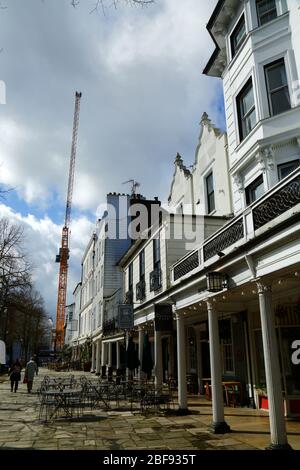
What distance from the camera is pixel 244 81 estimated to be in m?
13.8

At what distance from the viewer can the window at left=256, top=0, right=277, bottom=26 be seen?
13430 millimetres

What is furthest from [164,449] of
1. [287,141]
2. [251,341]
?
[287,141]

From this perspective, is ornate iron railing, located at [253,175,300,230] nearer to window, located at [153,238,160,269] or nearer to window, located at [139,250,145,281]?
window, located at [153,238,160,269]

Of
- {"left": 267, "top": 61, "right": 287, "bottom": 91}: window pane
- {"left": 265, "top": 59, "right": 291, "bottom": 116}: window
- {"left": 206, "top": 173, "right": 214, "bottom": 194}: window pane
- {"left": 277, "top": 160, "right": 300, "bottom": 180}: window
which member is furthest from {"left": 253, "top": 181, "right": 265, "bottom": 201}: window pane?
{"left": 206, "top": 173, "right": 214, "bottom": 194}: window pane

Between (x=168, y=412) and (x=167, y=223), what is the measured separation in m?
7.21

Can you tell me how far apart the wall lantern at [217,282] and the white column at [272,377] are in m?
1.69

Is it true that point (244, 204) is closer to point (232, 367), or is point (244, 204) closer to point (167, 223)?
Result: point (167, 223)

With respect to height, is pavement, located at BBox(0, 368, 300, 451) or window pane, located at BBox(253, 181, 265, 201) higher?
window pane, located at BBox(253, 181, 265, 201)

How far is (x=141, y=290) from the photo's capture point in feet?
69.1

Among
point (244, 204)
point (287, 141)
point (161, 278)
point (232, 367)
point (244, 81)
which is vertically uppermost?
point (244, 81)

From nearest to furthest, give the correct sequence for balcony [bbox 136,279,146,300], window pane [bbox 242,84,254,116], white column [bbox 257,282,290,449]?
white column [bbox 257,282,290,449] → window pane [bbox 242,84,254,116] → balcony [bbox 136,279,146,300]

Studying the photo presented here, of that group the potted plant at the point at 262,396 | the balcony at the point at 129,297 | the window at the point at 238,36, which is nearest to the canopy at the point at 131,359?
the balcony at the point at 129,297

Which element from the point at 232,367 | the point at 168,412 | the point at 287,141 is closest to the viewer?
the point at 287,141

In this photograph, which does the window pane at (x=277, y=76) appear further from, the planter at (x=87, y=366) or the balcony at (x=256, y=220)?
the planter at (x=87, y=366)
